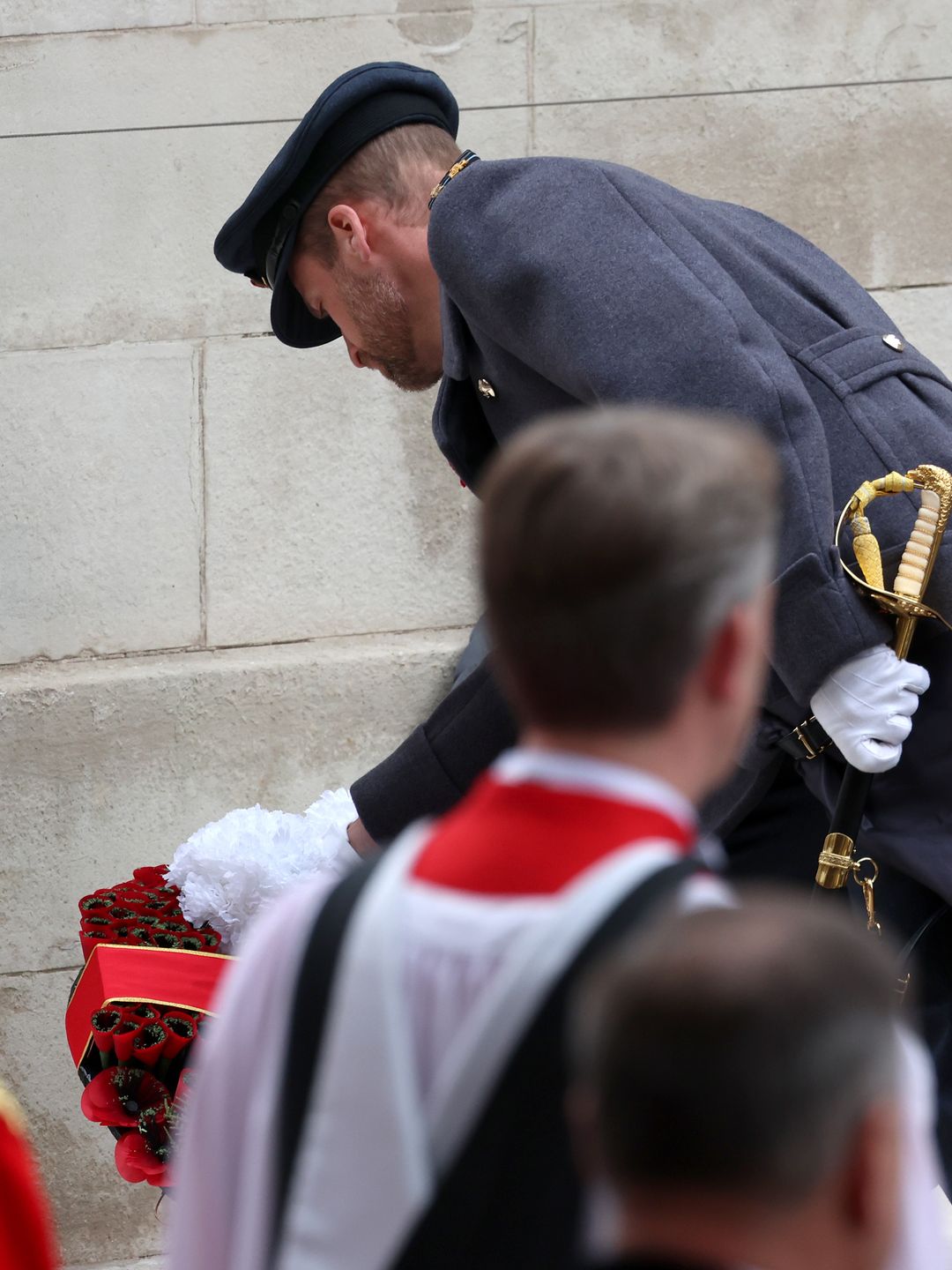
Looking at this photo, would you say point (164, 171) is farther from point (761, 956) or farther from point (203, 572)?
point (761, 956)

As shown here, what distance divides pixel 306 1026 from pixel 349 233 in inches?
83.7

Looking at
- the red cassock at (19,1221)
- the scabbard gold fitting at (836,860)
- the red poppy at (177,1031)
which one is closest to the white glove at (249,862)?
the red poppy at (177,1031)

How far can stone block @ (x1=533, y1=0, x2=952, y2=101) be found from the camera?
420 cm

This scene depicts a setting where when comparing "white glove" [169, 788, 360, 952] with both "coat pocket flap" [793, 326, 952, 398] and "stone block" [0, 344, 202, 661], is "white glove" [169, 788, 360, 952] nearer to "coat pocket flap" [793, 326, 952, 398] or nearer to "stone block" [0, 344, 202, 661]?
"coat pocket flap" [793, 326, 952, 398]

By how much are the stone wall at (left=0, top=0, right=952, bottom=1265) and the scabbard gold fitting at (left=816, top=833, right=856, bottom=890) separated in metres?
1.78

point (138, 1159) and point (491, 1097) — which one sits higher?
point (491, 1097)

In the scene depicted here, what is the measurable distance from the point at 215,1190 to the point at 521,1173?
9.9 inches

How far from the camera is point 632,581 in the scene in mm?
1104

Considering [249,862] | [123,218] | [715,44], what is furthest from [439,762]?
[715,44]

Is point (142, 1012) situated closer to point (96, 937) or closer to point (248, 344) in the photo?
point (96, 937)

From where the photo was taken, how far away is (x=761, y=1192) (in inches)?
37.9

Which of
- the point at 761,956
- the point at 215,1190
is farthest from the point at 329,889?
the point at 761,956

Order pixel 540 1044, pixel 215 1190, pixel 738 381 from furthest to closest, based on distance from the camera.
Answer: pixel 738 381, pixel 215 1190, pixel 540 1044

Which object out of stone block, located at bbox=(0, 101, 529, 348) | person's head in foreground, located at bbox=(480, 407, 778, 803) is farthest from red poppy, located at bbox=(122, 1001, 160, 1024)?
stone block, located at bbox=(0, 101, 529, 348)
